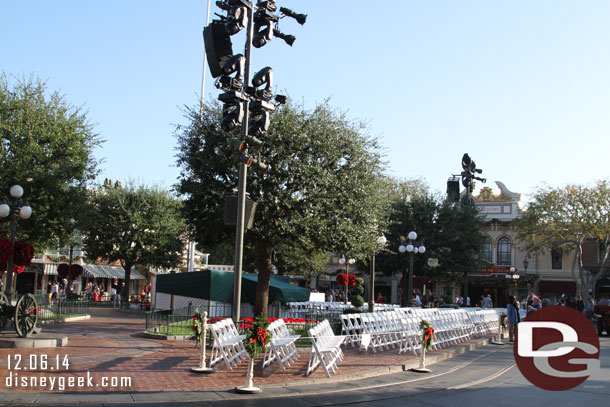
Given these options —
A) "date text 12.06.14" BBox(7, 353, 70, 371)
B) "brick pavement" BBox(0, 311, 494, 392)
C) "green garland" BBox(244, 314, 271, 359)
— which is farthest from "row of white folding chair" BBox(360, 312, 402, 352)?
"date text 12.06.14" BBox(7, 353, 70, 371)

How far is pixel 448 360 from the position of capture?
1439 cm

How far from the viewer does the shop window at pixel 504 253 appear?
1913 inches

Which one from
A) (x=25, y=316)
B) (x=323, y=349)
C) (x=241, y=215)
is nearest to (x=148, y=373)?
(x=323, y=349)

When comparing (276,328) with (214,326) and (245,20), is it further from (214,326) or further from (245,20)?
(245,20)

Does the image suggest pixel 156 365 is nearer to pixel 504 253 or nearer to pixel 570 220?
pixel 570 220

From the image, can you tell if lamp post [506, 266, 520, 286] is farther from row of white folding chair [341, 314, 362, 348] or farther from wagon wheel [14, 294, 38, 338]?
wagon wheel [14, 294, 38, 338]

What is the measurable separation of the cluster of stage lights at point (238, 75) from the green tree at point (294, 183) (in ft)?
17.7

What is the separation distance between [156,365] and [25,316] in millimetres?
3988

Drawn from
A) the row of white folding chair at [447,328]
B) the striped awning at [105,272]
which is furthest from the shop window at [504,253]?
the striped awning at [105,272]

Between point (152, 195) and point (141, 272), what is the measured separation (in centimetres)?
1559

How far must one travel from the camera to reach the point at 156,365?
1102 centimetres

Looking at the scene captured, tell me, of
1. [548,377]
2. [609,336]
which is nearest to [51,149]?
[548,377]

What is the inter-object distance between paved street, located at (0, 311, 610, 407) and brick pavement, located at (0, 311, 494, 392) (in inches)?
0.7

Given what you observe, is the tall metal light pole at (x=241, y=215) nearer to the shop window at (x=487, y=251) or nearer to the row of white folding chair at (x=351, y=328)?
the row of white folding chair at (x=351, y=328)
